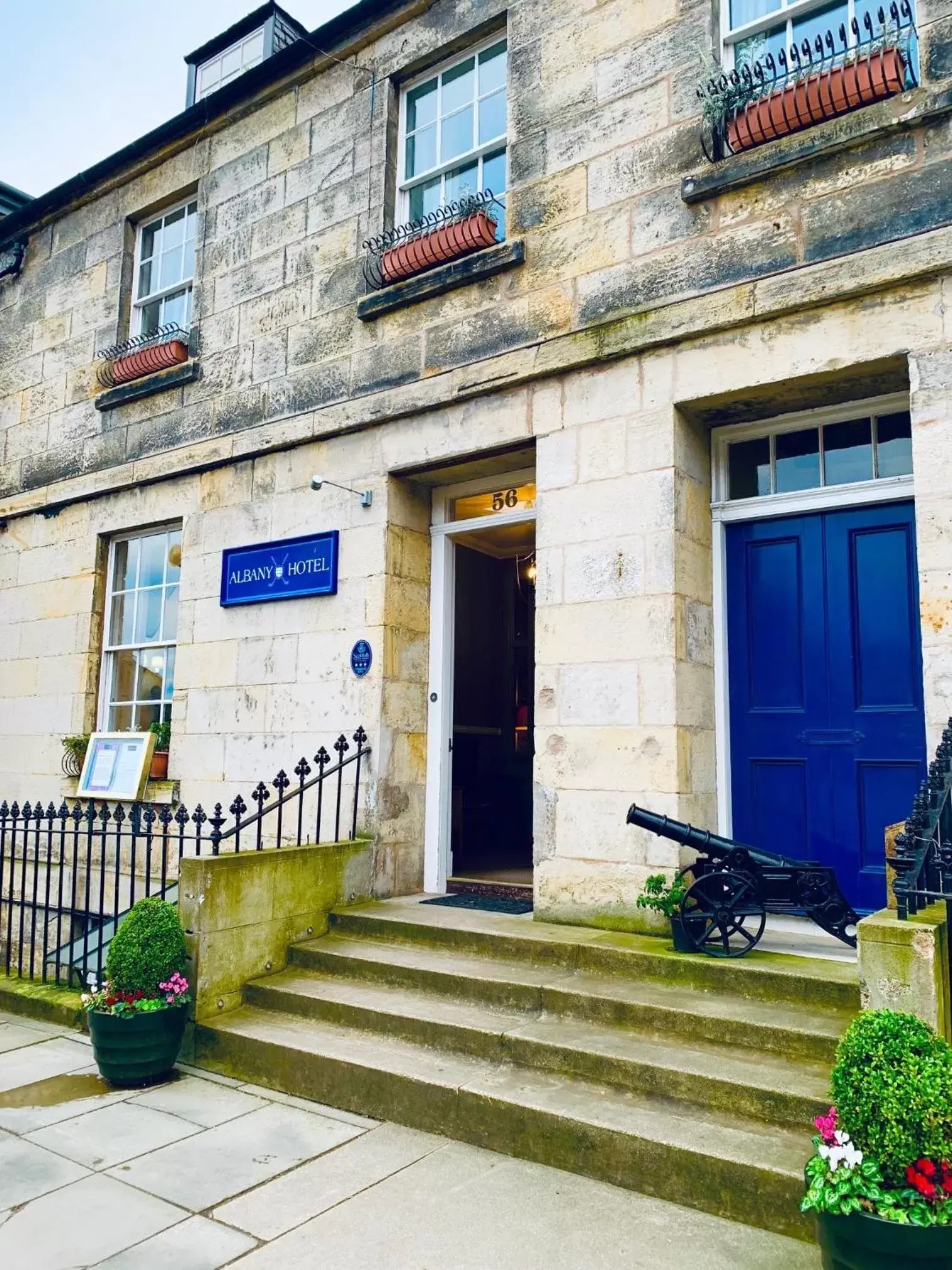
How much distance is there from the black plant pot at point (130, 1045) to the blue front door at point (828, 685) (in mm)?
3417

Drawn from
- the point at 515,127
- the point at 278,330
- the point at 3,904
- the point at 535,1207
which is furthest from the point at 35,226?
the point at 535,1207

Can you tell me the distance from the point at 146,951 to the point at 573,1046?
7.59ft

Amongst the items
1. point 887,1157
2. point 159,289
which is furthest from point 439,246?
point 887,1157

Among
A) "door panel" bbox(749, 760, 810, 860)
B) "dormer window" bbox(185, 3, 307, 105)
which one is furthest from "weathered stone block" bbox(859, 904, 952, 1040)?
"dormer window" bbox(185, 3, 307, 105)

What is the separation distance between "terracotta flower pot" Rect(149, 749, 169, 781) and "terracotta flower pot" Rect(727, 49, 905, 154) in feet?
20.6

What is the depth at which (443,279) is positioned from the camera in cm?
659

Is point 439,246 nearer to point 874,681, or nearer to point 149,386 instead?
point 149,386

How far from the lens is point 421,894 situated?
21.8 feet

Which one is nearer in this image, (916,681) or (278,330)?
(916,681)

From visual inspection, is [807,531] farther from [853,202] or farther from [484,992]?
[484,992]

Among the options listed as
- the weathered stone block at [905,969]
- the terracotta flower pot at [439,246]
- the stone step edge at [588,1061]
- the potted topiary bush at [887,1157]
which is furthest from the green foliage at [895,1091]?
the terracotta flower pot at [439,246]

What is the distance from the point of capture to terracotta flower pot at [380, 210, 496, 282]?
647 cm

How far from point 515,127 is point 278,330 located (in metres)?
2.51

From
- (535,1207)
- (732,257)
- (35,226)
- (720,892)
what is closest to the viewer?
(535,1207)
